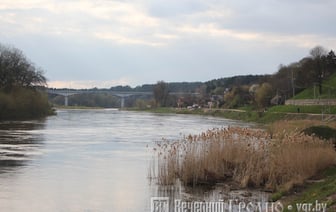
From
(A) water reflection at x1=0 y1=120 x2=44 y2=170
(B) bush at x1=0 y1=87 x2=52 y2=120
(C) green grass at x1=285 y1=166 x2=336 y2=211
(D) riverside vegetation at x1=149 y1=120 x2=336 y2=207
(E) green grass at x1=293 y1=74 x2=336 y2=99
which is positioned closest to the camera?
(C) green grass at x1=285 y1=166 x2=336 y2=211

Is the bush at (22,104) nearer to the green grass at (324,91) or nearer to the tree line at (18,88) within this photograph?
the tree line at (18,88)

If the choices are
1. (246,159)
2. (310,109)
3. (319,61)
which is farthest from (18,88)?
(246,159)

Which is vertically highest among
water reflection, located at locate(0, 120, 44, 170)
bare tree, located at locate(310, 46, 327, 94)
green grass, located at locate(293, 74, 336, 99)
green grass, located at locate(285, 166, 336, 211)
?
bare tree, located at locate(310, 46, 327, 94)

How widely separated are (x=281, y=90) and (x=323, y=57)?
19.5 m

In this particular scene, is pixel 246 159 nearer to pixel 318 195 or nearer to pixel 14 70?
pixel 318 195

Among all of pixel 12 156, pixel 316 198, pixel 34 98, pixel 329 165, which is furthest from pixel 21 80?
pixel 316 198

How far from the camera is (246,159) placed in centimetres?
2197

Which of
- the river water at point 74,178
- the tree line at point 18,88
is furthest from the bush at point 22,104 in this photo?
the river water at point 74,178

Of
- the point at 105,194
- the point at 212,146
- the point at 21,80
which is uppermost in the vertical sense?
the point at 21,80

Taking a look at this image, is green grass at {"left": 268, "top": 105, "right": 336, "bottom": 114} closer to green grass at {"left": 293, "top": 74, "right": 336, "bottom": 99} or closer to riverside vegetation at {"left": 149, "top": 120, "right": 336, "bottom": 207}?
green grass at {"left": 293, "top": 74, "right": 336, "bottom": 99}

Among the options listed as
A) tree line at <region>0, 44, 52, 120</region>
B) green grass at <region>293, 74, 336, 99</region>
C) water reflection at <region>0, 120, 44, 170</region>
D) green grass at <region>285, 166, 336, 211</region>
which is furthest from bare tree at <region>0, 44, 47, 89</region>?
green grass at <region>285, 166, 336, 211</region>

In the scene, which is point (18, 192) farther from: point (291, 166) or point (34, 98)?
point (34, 98)

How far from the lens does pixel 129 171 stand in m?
25.9

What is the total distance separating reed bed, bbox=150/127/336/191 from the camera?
2092 centimetres
